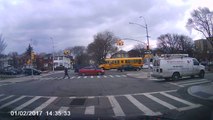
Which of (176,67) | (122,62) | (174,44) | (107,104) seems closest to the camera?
(107,104)

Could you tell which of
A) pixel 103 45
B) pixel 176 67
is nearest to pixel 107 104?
pixel 176 67

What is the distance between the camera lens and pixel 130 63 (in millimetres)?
72438

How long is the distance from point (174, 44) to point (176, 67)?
10080 cm

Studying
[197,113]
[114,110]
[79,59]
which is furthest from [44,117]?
[79,59]

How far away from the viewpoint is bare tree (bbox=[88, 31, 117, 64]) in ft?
418

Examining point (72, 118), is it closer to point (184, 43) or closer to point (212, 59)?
point (212, 59)

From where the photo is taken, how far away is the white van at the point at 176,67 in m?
28.2

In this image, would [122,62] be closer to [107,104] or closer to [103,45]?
[103,45]

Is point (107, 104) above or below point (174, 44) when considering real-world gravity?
below

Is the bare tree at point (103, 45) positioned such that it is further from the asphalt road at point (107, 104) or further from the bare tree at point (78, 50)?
the asphalt road at point (107, 104)

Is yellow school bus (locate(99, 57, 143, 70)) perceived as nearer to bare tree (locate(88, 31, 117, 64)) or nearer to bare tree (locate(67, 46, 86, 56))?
bare tree (locate(88, 31, 117, 64))

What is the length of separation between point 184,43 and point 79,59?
59.7 m

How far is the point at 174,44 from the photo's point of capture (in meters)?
126

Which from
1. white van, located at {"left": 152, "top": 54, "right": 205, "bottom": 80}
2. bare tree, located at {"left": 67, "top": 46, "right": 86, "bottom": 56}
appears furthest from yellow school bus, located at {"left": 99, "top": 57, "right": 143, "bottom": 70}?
bare tree, located at {"left": 67, "top": 46, "right": 86, "bottom": 56}
